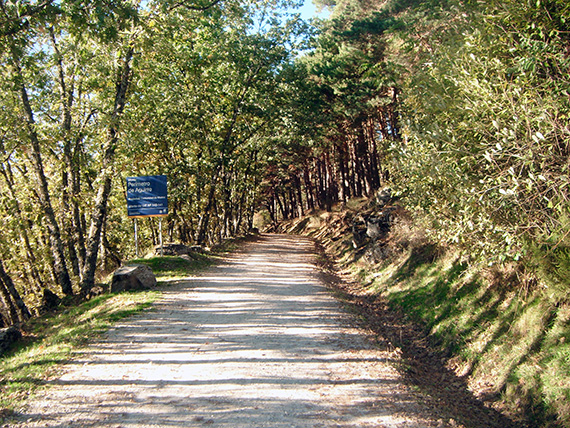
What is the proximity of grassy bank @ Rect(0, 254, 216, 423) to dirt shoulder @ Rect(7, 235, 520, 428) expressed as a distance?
0.96 ft

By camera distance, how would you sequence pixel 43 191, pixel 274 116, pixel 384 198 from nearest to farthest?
pixel 43 191
pixel 384 198
pixel 274 116

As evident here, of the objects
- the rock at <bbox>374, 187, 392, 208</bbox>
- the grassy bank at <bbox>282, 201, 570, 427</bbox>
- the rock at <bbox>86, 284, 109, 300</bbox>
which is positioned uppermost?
the rock at <bbox>374, 187, 392, 208</bbox>

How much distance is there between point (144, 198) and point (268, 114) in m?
9.75

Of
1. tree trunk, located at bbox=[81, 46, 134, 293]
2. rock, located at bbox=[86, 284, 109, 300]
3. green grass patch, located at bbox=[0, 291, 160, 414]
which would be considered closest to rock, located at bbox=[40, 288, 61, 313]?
tree trunk, located at bbox=[81, 46, 134, 293]

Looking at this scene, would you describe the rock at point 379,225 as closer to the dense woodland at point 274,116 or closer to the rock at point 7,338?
the dense woodland at point 274,116

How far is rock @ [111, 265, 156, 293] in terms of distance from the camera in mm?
12289

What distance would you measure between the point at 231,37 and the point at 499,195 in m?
18.3

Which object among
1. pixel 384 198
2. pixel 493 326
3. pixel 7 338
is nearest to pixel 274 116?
pixel 384 198

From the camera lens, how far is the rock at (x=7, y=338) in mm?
8750

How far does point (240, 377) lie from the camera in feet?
20.1

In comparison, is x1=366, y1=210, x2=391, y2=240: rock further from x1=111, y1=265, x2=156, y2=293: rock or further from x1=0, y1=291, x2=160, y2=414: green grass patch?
x1=0, y1=291, x2=160, y2=414: green grass patch

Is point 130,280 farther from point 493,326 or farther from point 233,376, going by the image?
point 493,326

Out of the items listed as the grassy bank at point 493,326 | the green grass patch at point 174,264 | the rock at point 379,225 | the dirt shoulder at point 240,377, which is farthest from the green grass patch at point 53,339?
the rock at point 379,225

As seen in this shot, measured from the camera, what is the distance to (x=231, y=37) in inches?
849
